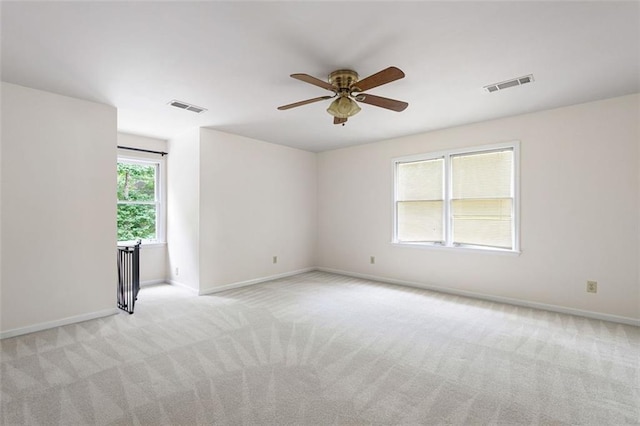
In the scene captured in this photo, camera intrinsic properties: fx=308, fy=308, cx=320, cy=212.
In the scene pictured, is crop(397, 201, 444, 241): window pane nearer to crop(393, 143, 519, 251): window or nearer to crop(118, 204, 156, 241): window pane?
crop(393, 143, 519, 251): window

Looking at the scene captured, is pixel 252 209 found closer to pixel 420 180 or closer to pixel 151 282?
pixel 151 282

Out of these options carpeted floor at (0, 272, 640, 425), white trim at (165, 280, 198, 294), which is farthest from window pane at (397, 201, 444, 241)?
white trim at (165, 280, 198, 294)

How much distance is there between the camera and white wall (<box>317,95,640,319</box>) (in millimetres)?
3447

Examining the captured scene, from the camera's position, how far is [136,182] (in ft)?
17.3

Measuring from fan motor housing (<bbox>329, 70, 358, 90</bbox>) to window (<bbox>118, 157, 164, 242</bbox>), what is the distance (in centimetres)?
395

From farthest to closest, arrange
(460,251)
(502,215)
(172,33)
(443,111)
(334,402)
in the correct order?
(460,251), (502,215), (443,111), (172,33), (334,402)

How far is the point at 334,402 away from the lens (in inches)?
80.0

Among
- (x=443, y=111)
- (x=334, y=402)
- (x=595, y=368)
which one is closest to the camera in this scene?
(x=334, y=402)

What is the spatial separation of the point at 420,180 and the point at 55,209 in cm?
495

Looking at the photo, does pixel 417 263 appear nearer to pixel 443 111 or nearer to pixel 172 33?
pixel 443 111

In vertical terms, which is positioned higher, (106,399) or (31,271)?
(31,271)

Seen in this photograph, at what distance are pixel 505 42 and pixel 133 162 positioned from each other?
5.40m

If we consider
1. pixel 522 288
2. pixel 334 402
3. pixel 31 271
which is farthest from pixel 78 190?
pixel 522 288

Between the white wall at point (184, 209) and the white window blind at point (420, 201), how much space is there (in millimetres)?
3365
